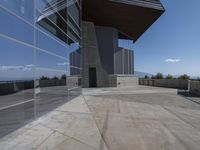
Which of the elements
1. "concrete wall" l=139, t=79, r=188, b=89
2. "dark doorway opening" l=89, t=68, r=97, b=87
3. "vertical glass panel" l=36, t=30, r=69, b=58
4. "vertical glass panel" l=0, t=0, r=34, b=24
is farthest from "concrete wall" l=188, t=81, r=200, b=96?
"vertical glass panel" l=0, t=0, r=34, b=24

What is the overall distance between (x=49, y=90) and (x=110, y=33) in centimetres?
2224

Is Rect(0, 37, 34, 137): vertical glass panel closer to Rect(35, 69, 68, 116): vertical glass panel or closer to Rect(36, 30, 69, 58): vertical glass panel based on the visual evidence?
Rect(35, 69, 68, 116): vertical glass panel

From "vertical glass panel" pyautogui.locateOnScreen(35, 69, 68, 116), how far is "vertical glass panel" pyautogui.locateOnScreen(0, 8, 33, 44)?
1862 millimetres

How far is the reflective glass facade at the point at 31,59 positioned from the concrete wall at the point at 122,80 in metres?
17.9

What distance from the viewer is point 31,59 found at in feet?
30.9

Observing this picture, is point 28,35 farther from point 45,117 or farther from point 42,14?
point 45,117

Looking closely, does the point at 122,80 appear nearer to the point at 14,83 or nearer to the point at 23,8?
the point at 23,8

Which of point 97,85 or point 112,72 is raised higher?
point 112,72

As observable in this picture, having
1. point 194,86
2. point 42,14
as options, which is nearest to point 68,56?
point 42,14

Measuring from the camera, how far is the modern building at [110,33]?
25953 millimetres

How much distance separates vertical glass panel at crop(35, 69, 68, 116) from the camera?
1090cm

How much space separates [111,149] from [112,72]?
27485 millimetres

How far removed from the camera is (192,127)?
829 centimetres

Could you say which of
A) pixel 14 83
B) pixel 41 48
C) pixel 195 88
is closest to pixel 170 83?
pixel 195 88
